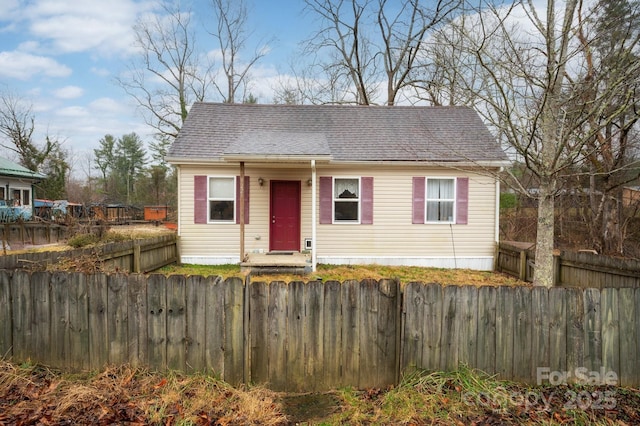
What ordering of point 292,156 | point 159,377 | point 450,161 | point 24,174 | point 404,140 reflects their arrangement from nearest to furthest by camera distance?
1. point 159,377
2. point 292,156
3. point 450,161
4. point 404,140
5. point 24,174

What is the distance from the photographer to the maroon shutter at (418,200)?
34.3 feet

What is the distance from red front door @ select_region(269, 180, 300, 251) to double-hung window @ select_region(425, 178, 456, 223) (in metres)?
4.25

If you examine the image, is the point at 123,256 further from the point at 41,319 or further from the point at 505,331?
the point at 505,331

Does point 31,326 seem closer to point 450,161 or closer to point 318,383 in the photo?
point 318,383

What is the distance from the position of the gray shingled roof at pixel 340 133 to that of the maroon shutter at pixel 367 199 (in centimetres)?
71

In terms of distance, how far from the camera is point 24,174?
790 inches

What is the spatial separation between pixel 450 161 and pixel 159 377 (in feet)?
31.5

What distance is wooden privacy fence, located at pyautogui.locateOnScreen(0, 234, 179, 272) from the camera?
445 cm

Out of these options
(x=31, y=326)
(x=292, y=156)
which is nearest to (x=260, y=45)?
(x=292, y=156)

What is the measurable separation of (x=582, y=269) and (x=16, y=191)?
28023 mm

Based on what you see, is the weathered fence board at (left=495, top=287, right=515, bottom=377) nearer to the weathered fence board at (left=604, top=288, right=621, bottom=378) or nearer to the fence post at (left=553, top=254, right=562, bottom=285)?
the weathered fence board at (left=604, top=288, right=621, bottom=378)

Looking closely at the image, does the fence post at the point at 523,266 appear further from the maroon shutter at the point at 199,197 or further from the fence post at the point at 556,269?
the maroon shutter at the point at 199,197

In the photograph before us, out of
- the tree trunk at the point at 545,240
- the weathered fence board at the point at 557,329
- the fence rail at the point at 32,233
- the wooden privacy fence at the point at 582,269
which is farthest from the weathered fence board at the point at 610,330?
the fence rail at the point at 32,233

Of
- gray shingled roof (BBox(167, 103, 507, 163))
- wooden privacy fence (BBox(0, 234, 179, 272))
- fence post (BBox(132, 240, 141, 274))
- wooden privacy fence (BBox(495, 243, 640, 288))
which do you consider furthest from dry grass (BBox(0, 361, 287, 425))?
wooden privacy fence (BBox(495, 243, 640, 288))
